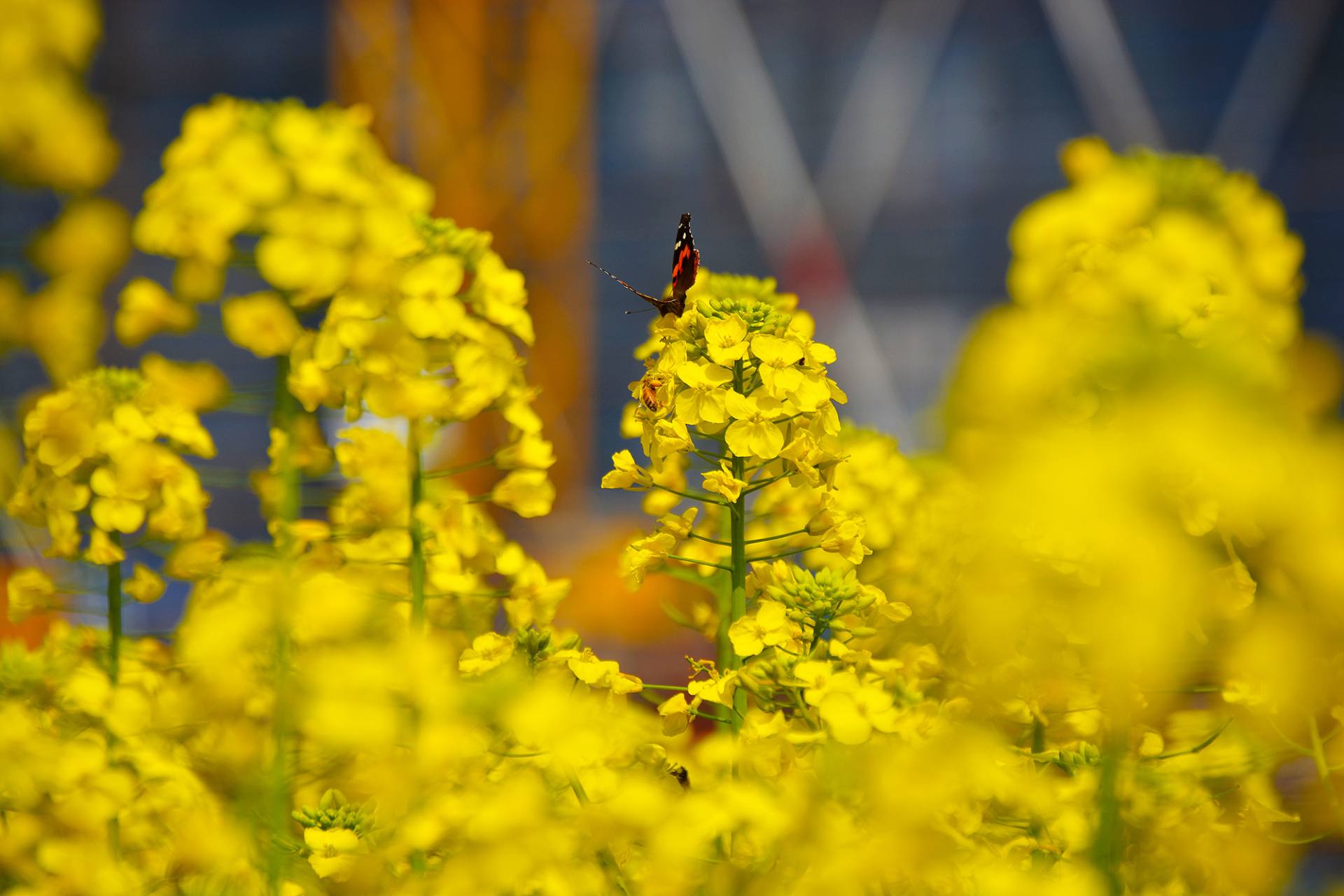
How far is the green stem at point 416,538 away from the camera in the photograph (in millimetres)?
442

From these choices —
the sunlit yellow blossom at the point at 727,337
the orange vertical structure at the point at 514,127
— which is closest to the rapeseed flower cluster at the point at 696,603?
the sunlit yellow blossom at the point at 727,337

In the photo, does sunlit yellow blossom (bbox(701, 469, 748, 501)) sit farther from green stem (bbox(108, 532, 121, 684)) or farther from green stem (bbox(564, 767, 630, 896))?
green stem (bbox(108, 532, 121, 684))

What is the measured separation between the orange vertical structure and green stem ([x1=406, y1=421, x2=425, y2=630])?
141 inches

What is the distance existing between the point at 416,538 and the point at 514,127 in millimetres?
3946

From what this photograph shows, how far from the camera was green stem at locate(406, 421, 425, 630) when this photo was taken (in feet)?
1.45

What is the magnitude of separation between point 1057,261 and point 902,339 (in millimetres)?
3541

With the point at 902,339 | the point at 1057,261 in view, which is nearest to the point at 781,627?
the point at 1057,261

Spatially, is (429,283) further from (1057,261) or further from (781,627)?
(1057,261)

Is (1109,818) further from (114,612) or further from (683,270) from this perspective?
(114,612)

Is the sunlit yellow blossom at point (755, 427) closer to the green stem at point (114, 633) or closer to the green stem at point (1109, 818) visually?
the green stem at point (1109, 818)

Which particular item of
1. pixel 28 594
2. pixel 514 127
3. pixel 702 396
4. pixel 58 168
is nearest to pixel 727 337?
pixel 702 396

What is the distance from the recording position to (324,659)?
388mm

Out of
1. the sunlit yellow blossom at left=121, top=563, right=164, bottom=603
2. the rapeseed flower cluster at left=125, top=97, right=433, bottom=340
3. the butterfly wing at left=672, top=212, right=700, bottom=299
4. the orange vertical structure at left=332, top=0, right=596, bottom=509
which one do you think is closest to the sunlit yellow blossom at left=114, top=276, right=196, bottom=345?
the rapeseed flower cluster at left=125, top=97, right=433, bottom=340

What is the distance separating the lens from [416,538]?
1.49 feet
